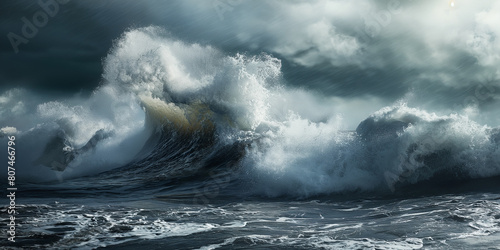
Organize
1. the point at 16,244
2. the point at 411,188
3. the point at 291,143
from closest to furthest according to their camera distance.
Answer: the point at 16,244
the point at 411,188
the point at 291,143

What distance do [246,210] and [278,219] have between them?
1.19m

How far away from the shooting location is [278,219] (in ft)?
23.3

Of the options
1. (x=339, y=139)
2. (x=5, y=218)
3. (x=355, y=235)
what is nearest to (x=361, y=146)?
(x=339, y=139)

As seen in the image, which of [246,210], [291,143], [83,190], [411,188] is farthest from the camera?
[291,143]

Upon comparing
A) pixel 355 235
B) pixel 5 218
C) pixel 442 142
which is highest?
pixel 442 142

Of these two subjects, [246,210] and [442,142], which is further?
[442,142]

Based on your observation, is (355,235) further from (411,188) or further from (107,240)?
(411,188)

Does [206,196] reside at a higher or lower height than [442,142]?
lower

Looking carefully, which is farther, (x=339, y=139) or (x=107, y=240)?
(x=339, y=139)

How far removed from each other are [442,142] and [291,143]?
4.26 m

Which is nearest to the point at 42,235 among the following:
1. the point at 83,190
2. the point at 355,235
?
the point at 355,235

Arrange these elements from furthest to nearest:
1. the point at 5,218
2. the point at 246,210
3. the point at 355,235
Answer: the point at 246,210 → the point at 5,218 → the point at 355,235

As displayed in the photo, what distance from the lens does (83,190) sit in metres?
11.3

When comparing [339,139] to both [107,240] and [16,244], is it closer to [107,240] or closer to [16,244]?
[107,240]
